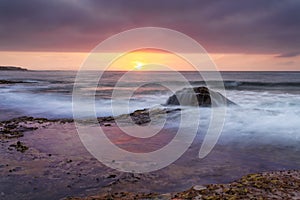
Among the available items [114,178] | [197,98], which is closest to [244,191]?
[114,178]

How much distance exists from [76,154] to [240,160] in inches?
124

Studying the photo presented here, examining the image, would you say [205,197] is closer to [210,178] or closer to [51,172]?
[210,178]

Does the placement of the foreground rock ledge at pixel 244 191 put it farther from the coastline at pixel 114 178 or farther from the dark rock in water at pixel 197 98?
the dark rock in water at pixel 197 98

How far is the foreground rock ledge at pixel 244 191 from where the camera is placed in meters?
3.59

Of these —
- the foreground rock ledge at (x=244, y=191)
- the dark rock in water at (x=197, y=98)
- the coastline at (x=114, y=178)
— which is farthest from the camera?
the dark rock in water at (x=197, y=98)

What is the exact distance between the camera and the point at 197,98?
1193 centimetres

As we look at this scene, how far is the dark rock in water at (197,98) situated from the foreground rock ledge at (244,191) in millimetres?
7597

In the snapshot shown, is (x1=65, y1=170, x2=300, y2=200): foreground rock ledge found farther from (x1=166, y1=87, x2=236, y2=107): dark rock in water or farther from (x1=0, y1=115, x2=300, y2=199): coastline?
(x1=166, y1=87, x2=236, y2=107): dark rock in water

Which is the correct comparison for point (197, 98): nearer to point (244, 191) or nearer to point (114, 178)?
point (114, 178)

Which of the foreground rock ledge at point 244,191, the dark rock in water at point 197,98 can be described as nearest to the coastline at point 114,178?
the foreground rock ledge at point 244,191

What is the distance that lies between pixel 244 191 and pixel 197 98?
27.3 feet

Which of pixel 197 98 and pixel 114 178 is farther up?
pixel 197 98

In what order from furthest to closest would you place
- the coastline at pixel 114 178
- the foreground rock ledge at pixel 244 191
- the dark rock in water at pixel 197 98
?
the dark rock in water at pixel 197 98, the coastline at pixel 114 178, the foreground rock ledge at pixel 244 191

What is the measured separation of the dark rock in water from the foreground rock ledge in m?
7.60
